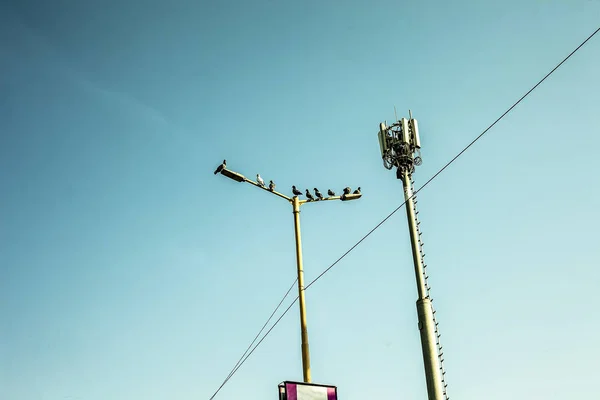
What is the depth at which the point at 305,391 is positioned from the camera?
36.5ft

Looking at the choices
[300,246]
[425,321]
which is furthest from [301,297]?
[425,321]

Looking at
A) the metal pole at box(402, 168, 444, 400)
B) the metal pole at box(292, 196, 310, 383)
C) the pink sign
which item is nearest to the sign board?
the pink sign

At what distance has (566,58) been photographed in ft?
39.4

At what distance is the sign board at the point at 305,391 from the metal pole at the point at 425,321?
2.26m

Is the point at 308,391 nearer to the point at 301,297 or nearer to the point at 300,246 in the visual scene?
the point at 301,297

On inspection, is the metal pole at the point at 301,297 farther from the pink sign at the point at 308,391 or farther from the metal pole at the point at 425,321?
the metal pole at the point at 425,321

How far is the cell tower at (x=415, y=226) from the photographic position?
40.5 feet

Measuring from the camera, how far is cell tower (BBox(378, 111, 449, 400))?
12.4 meters

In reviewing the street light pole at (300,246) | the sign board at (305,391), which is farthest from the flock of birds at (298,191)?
the sign board at (305,391)

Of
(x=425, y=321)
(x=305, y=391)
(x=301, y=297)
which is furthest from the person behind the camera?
(x=301, y=297)

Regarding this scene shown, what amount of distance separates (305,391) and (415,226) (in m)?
5.27

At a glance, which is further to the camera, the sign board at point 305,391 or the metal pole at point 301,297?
the metal pole at point 301,297

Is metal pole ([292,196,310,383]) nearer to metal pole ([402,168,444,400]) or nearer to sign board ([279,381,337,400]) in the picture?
sign board ([279,381,337,400])

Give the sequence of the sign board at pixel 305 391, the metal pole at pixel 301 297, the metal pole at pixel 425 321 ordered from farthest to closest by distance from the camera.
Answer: the metal pole at pixel 301 297, the metal pole at pixel 425 321, the sign board at pixel 305 391
